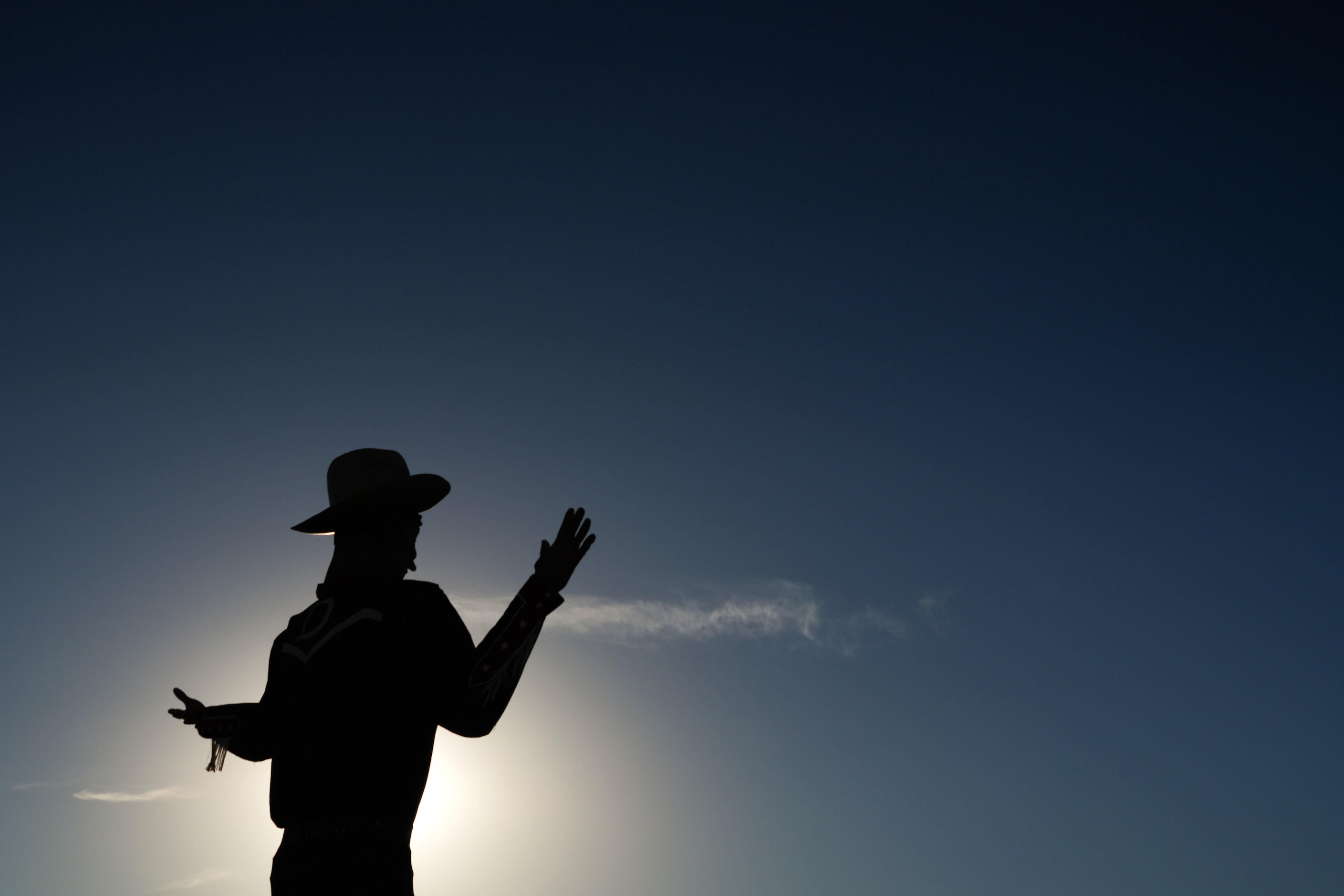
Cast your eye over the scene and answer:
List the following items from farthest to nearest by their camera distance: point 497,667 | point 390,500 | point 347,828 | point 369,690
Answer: point 390,500 < point 369,690 < point 497,667 < point 347,828

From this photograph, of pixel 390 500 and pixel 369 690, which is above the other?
pixel 390 500

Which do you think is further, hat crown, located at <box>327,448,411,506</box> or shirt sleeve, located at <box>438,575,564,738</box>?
hat crown, located at <box>327,448,411,506</box>

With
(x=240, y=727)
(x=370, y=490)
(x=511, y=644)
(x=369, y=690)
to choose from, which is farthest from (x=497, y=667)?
(x=240, y=727)

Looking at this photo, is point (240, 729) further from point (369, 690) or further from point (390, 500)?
point (390, 500)

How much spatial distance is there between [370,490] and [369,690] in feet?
4.13

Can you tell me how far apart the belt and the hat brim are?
6.05 ft

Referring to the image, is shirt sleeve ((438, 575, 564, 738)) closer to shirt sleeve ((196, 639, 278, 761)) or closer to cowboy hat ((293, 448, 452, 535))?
cowboy hat ((293, 448, 452, 535))

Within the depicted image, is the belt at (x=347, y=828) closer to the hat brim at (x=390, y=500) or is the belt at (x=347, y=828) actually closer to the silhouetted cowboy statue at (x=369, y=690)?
the silhouetted cowboy statue at (x=369, y=690)

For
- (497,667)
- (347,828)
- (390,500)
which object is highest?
(390,500)

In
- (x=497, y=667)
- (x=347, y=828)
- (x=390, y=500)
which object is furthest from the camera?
(x=390, y=500)

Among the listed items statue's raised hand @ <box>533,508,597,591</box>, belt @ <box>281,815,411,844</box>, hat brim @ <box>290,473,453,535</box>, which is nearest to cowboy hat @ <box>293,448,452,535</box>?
hat brim @ <box>290,473,453,535</box>

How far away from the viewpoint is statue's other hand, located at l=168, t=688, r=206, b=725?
6867 mm

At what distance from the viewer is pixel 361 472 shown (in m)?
6.93

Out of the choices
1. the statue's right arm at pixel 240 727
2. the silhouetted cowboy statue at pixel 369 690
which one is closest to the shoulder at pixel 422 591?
the silhouetted cowboy statue at pixel 369 690
